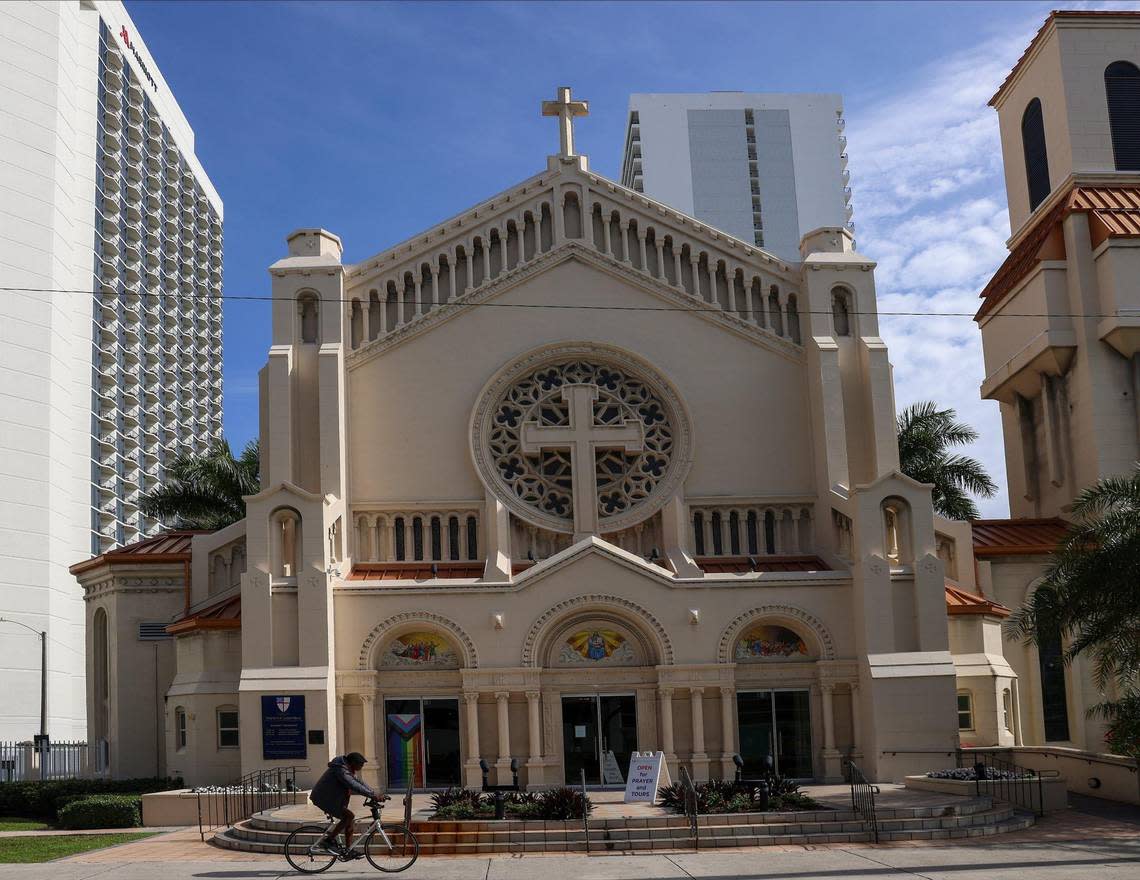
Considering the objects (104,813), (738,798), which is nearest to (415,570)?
(104,813)

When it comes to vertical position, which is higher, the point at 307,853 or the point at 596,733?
the point at 596,733

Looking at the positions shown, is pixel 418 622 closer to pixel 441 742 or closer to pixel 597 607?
pixel 441 742

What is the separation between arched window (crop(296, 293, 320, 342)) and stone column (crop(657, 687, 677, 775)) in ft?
A: 41.8

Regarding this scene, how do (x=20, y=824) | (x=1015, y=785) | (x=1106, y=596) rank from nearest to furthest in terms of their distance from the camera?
(x=1106, y=596), (x=1015, y=785), (x=20, y=824)

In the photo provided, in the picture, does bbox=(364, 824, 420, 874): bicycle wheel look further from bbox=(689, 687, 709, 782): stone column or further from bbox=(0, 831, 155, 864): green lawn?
bbox=(689, 687, 709, 782): stone column

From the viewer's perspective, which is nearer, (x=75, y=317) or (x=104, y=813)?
(x=104, y=813)

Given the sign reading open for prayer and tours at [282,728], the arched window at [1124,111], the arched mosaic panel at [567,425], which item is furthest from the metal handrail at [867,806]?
the arched window at [1124,111]

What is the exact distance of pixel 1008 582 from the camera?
117 ft

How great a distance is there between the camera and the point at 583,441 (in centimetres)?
3434

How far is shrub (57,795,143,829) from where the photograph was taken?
90.8 ft

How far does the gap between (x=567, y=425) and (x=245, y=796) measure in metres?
12.2

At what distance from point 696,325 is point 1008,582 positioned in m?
10.8

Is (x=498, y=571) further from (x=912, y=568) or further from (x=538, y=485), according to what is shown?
(x=912, y=568)

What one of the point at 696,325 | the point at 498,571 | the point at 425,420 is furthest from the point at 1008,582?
the point at 425,420
